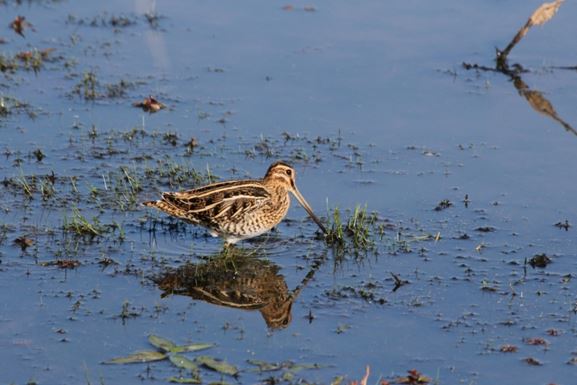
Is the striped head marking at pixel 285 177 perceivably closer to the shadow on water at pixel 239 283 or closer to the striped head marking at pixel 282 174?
the striped head marking at pixel 282 174

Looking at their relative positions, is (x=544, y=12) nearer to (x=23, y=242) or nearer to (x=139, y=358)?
(x=23, y=242)

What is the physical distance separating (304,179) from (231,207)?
4.67 ft

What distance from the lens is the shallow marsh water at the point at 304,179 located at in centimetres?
705

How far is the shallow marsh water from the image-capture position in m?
7.05

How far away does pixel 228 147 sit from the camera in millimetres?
10250

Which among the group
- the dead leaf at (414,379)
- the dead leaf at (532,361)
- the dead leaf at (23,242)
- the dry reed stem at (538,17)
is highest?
the dry reed stem at (538,17)

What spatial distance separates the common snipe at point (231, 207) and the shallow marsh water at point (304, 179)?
0.59ft

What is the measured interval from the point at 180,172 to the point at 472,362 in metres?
3.53

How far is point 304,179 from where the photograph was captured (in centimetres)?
975

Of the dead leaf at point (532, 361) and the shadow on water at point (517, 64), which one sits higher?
the shadow on water at point (517, 64)

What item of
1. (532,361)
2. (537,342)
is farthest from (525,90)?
(532,361)

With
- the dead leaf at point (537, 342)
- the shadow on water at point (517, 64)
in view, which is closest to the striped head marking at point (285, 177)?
the dead leaf at point (537, 342)

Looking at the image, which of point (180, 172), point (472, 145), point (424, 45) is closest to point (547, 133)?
point (472, 145)

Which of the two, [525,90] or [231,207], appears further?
[525,90]
